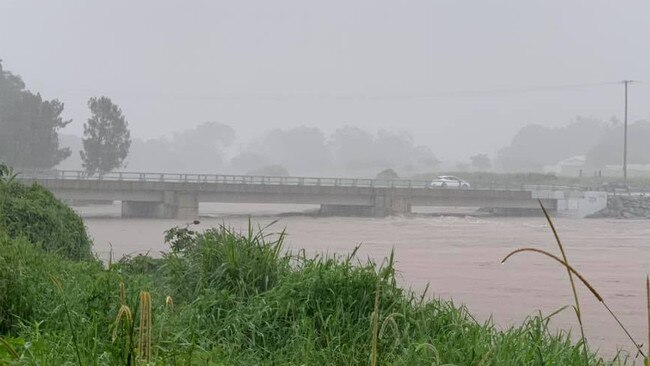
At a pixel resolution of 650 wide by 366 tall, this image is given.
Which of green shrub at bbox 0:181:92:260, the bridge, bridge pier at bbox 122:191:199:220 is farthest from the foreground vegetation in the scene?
bridge pier at bbox 122:191:199:220

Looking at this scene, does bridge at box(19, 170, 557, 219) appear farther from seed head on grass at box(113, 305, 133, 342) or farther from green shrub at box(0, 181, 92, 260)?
seed head on grass at box(113, 305, 133, 342)

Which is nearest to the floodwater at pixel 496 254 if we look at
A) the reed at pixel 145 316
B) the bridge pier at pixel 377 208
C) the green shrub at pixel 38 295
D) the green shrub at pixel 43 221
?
the bridge pier at pixel 377 208

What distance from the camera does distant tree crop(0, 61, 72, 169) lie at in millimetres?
59969

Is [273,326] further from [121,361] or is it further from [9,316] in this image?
[121,361]

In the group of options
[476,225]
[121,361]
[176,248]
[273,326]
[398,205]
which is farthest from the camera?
[398,205]

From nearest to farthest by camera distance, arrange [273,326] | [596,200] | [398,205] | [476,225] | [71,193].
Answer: [273,326]
[71,193]
[476,225]
[398,205]
[596,200]

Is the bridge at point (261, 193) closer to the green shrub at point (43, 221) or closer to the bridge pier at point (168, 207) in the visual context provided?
the bridge pier at point (168, 207)

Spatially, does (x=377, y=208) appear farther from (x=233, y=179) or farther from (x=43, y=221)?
(x=43, y=221)

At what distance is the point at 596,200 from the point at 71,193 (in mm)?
38473

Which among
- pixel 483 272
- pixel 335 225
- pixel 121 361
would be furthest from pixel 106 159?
pixel 121 361

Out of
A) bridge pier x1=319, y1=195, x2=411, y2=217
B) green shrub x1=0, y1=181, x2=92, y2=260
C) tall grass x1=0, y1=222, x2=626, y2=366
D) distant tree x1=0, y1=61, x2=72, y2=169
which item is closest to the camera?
tall grass x1=0, y1=222, x2=626, y2=366

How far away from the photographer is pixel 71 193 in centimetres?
4566

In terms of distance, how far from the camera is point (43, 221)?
10.7 metres

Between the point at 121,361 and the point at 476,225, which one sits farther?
the point at 476,225
